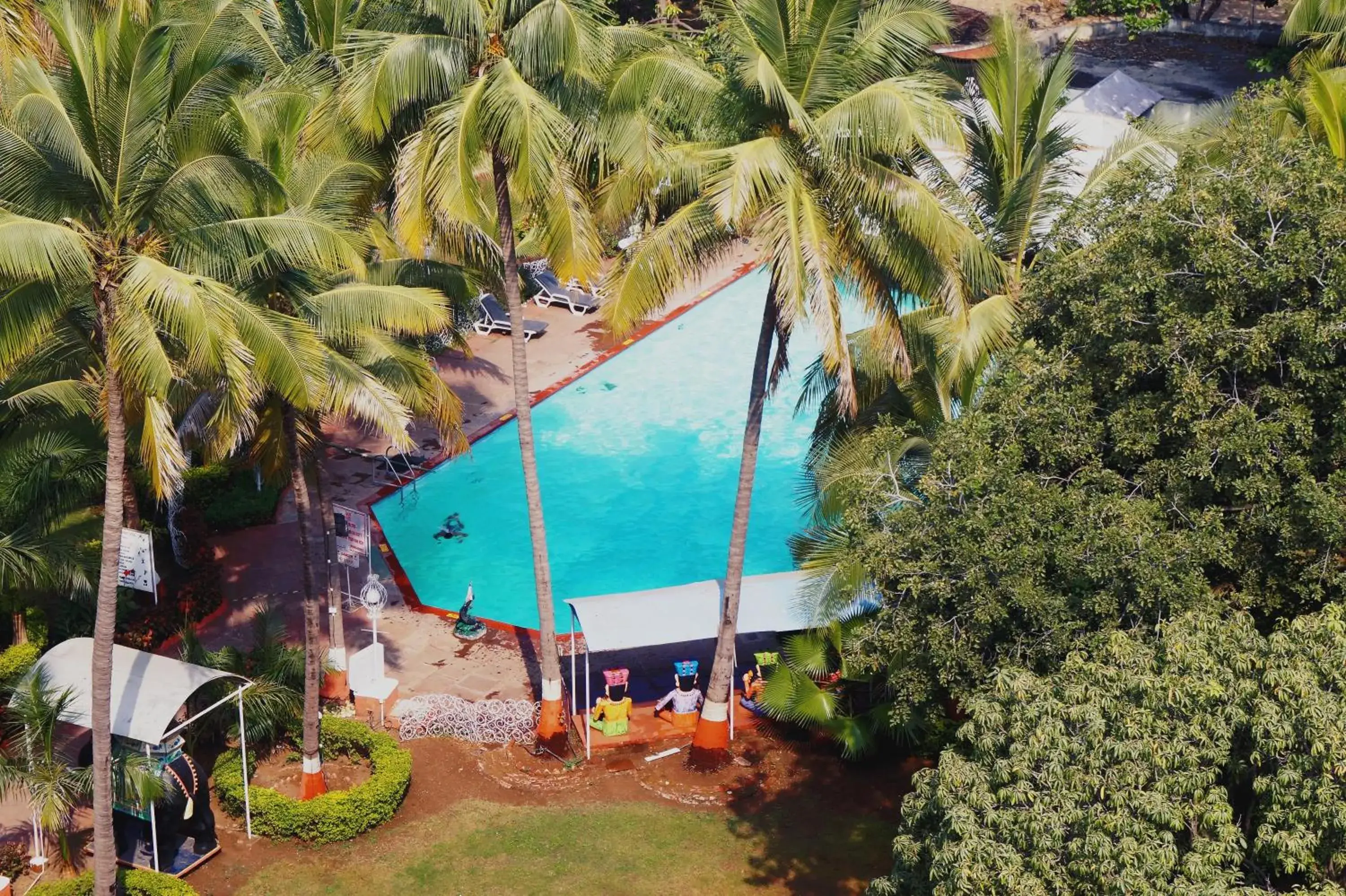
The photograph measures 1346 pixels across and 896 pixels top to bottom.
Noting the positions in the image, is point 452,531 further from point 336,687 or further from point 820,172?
point 820,172

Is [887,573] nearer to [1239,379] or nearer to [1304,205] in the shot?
[1239,379]

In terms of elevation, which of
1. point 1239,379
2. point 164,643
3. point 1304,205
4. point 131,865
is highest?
point 1304,205

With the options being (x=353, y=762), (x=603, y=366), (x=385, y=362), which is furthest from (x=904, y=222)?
(x=603, y=366)

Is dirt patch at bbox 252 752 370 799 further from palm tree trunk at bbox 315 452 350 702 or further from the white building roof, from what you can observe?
the white building roof

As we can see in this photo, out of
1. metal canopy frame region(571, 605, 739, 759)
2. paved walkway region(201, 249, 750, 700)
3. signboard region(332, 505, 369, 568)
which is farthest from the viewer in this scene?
paved walkway region(201, 249, 750, 700)

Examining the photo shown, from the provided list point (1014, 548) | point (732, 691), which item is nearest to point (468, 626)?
point (732, 691)

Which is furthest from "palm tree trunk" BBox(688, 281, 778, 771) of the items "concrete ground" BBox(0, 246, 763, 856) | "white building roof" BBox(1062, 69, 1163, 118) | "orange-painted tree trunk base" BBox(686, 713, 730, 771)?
"white building roof" BBox(1062, 69, 1163, 118)
